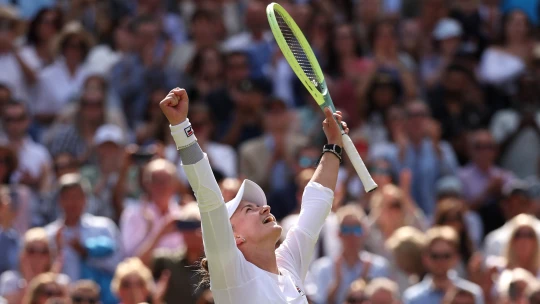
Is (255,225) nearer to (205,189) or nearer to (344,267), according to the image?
(205,189)

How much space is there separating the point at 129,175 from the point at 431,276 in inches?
120

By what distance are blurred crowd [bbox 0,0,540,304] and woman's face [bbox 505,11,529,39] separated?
26 millimetres

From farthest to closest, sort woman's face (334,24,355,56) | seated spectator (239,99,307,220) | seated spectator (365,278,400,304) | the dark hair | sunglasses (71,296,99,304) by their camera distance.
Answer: the dark hair, woman's face (334,24,355,56), seated spectator (239,99,307,220), seated spectator (365,278,400,304), sunglasses (71,296,99,304)

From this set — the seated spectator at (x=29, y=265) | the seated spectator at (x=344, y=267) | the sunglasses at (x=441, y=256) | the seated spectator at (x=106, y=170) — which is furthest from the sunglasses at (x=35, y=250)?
the sunglasses at (x=441, y=256)

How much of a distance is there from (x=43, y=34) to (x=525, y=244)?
19.9ft

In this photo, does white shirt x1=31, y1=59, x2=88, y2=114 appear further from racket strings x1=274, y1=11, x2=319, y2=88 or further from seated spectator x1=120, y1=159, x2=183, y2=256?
racket strings x1=274, y1=11, x2=319, y2=88

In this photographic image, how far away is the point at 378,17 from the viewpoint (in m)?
13.2

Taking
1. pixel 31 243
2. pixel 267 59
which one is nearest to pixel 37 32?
pixel 267 59

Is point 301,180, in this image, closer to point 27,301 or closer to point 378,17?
point 27,301

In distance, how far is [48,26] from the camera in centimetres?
1241

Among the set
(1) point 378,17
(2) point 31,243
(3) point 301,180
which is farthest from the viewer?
(1) point 378,17

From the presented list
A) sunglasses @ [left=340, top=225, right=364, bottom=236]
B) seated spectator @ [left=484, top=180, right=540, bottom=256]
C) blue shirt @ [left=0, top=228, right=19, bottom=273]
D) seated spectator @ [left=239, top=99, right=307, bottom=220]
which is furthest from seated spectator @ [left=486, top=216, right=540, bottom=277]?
blue shirt @ [left=0, top=228, right=19, bottom=273]

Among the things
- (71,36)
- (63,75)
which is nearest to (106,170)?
(63,75)

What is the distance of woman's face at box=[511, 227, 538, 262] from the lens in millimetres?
9055
